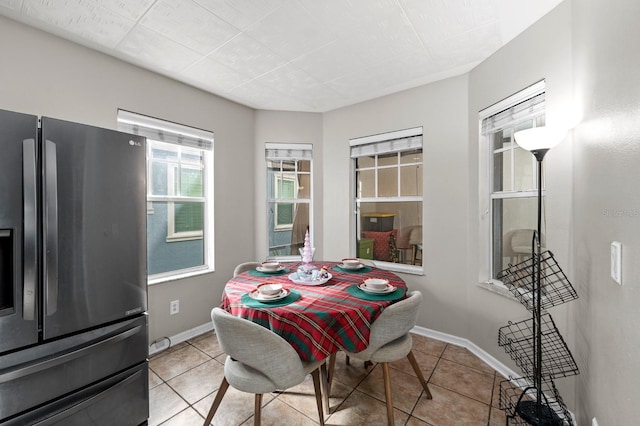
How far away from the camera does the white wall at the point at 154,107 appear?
1.86m

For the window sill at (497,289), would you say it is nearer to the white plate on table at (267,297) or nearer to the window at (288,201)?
the white plate on table at (267,297)

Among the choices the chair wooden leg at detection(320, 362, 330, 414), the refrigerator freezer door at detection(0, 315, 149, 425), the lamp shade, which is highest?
the lamp shade

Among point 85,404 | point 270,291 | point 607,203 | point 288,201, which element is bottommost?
point 85,404

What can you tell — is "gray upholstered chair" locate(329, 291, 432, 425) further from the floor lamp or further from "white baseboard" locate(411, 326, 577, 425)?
"white baseboard" locate(411, 326, 577, 425)

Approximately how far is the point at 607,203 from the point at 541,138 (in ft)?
1.75

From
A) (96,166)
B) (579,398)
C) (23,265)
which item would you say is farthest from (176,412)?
(579,398)

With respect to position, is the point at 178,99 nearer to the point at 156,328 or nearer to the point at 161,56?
the point at 161,56

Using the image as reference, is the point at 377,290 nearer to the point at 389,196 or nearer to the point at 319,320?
the point at 319,320

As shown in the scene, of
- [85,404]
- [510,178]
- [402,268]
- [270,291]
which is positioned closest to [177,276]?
[85,404]

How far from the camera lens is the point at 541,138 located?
1474 mm

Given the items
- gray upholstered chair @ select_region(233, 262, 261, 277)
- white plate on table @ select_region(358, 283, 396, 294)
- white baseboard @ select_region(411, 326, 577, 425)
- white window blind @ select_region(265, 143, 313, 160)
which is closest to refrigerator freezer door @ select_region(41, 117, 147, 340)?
gray upholstered chair @ select_region(233, 262, 261, 277)

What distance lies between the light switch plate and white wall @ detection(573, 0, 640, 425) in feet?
0.08

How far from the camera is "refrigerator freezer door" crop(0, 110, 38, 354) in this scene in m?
1.15

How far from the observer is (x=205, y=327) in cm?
300
